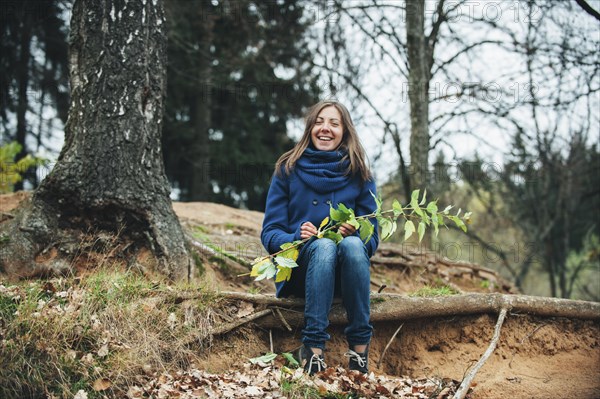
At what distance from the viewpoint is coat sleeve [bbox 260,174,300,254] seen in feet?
Result: 12.6

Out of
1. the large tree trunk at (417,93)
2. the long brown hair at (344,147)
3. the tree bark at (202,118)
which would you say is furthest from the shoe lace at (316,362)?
the tree bark at (202,118)

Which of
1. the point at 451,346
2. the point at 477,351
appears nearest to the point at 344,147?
the point at 451,346

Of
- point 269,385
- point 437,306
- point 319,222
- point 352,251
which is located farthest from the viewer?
point 437,306

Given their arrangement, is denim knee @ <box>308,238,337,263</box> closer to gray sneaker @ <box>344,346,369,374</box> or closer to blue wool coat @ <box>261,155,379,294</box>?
blue wool coat @ <box>261,155,379,294</box>

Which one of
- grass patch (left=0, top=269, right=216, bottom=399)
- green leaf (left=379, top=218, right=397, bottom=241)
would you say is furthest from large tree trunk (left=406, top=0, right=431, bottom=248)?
grass patch (left=0, top=269, right=216, bottom=399)

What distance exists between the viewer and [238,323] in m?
3.86

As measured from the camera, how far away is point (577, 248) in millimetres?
19875

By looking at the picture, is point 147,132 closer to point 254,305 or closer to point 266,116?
point 254,305

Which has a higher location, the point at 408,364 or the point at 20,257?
the point at 20,257

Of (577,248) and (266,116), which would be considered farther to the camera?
(577,248)

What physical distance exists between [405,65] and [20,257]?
20.5 ft

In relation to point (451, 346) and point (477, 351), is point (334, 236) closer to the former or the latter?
point (451, 346)

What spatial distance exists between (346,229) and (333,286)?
40 centimetres

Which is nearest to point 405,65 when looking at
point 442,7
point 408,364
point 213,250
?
point 442,7
